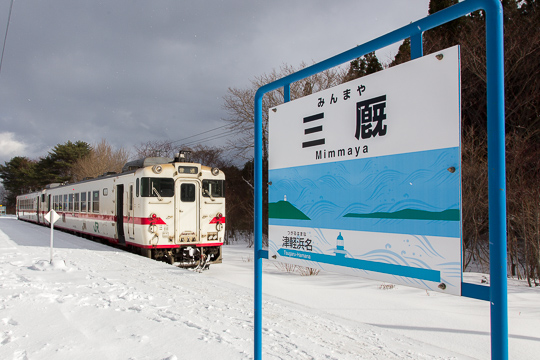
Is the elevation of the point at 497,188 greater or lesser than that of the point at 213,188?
lesser

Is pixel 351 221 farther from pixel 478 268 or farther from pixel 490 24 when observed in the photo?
pixel 478 268

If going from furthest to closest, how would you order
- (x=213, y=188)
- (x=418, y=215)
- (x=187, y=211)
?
(x=213, y=188) → (x=187, y=211) → (x=418, y=215)

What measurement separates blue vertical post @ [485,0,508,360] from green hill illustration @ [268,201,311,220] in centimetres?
120

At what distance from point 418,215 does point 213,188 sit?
10428 millimetres

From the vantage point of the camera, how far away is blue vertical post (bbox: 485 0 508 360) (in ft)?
5.07

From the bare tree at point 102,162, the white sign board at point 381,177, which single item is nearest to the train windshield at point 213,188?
the white sign board at point 381,177

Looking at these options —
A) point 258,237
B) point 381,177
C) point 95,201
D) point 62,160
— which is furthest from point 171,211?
point 62,160

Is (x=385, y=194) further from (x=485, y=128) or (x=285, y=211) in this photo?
(x=485, y=128)

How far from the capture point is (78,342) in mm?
3803

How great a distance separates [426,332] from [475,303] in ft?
8.82

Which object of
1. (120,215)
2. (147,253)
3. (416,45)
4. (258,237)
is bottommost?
(147,253)

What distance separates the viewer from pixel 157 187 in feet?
36.3

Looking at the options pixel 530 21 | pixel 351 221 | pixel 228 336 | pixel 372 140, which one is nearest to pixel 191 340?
pixel 228 336

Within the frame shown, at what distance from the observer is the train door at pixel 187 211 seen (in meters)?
11.3
